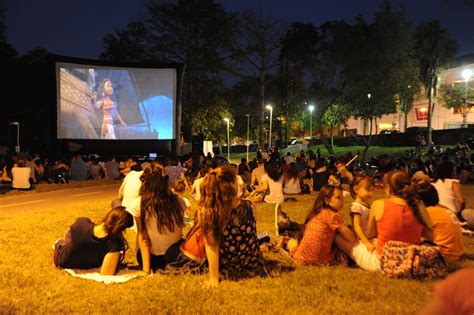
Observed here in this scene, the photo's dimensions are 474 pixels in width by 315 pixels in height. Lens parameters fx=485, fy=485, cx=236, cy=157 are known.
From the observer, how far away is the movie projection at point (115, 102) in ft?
83.0

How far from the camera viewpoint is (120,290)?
→ 17.8ft

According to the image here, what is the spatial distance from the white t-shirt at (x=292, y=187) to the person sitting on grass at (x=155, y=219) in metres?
8.54

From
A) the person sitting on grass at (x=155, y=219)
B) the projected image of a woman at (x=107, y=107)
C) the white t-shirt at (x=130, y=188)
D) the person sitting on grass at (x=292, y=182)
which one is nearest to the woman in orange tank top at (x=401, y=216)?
the person sitting on grass at (x=155, y=219)

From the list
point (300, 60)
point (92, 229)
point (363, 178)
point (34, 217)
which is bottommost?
point (34, 217)

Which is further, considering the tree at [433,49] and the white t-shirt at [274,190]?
the tree at [433,49]

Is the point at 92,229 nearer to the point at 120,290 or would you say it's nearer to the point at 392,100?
the point at 120,290

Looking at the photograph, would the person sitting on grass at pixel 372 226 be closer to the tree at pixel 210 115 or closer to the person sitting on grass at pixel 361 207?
the person sitting on grass at pixel 361 207

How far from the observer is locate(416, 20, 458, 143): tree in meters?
A: 33.9

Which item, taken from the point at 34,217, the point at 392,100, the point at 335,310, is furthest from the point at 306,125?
the point at 335,310

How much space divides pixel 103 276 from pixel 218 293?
1566mm

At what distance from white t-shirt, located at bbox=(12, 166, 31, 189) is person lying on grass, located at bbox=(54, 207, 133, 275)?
36.2 feet

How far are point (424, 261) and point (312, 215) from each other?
141 cm

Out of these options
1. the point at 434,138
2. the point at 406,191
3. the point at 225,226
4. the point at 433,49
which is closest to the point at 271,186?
the point at 406,191

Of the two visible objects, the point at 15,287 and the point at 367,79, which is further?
the point at 367,79
